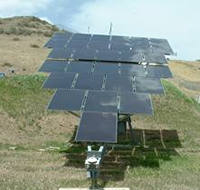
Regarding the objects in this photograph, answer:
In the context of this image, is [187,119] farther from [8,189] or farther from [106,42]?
[8,189]

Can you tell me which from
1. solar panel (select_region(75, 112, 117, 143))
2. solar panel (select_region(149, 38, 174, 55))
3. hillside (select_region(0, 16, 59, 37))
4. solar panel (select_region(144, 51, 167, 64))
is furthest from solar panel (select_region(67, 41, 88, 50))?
hillside (select_region(0, 16, 59, 37))

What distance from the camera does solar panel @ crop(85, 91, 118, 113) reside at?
58.5 feet

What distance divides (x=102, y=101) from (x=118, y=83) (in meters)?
1.97

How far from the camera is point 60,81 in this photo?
20312mm

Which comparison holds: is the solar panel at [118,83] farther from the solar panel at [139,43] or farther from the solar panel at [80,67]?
the solar panel at [139,43]

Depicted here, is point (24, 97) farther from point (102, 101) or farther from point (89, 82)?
point (102, 101)

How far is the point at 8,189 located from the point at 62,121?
13.2m

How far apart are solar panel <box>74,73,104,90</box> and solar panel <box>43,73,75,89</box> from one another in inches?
14.8

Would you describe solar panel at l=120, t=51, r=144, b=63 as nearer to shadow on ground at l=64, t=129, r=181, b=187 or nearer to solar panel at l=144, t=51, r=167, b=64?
solar panel at l=144, t=51, r=167, b=64

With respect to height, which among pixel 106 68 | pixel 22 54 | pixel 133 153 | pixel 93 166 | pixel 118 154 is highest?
pixel 106 68

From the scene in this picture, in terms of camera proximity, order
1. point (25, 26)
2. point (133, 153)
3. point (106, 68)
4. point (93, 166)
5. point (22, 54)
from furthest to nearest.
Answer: point (25, 26) → point (22, 54) → point (106, 68) → point (133, 153) → point (93, 166)

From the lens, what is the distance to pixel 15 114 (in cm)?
2697

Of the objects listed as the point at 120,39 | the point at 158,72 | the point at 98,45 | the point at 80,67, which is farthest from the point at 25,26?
the point at 158,72

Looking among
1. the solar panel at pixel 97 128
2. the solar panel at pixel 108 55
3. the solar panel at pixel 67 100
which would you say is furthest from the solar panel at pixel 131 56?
the solar panel at pixel 97 128
